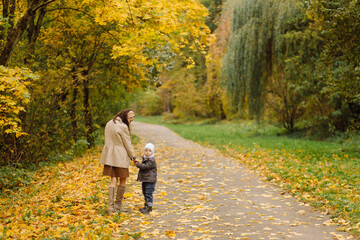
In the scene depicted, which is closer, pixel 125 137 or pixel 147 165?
pixel 125 137

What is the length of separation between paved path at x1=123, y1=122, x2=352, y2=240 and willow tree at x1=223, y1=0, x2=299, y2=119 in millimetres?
7789

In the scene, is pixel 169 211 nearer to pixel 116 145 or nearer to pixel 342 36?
pixel 116 145

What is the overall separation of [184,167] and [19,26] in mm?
6302

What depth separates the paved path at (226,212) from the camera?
17.0ft

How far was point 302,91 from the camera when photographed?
16281mm

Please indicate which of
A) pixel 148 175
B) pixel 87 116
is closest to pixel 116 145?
pixel 148 175

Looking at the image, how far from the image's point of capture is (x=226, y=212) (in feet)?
20.5

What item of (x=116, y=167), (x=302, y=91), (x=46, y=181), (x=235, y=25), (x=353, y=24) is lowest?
Answer: (x=46, y=181)

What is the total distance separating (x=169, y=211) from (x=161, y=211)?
0.48ft

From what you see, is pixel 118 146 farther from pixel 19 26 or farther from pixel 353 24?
pixel 353 24

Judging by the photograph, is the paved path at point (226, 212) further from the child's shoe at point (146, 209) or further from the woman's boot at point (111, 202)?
the woman's boot at point (111, 202)

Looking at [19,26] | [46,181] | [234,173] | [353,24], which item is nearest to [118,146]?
[19,26]

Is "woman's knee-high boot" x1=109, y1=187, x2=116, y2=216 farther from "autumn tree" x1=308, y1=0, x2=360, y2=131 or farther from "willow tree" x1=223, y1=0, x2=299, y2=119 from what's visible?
"willow tree" x1=223, y1=0, x2=299, y2=119

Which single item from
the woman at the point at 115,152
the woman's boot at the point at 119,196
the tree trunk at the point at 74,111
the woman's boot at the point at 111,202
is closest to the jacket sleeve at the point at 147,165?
the woman at the point at 115,152
